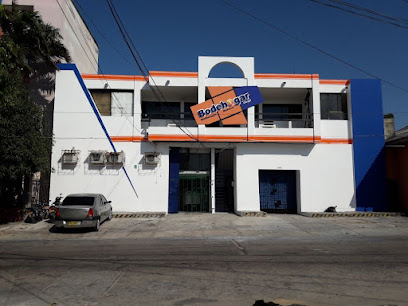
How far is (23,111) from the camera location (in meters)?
16.3

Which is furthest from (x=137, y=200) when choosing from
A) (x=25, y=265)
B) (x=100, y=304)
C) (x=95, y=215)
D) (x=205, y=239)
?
(x=100, y=304)

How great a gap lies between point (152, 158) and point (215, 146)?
13.8 feet

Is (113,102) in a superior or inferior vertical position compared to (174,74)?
inferior

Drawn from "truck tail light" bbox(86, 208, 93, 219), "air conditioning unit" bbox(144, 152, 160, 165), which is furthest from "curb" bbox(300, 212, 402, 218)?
"truck tail light" bbox(86, 208, 93, 219)

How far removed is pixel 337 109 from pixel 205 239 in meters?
14.6

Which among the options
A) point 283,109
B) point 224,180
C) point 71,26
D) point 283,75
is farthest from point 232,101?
point 71,26

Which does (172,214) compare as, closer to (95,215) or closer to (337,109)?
(95,215)

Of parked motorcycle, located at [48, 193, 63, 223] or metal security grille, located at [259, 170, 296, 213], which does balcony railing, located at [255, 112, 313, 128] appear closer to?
metal security grille, located at [259, 170, 296, 213]

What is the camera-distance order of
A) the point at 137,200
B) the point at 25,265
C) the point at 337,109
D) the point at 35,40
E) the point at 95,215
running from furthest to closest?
the point at 337,109, the point at 137,200, the point at 35,40, the point at 95,215, the point at 25,265

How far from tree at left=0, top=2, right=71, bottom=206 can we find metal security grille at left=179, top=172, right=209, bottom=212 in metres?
8.64

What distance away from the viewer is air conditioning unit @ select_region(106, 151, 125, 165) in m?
20.6

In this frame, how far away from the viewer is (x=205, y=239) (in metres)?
12.9

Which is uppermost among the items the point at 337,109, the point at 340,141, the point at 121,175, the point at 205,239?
the point at 337,109

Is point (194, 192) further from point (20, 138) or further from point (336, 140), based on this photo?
point (20, 138)
